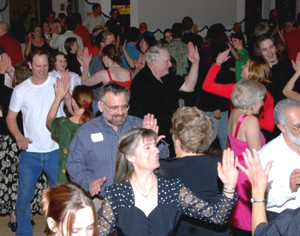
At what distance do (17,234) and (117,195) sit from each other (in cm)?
220

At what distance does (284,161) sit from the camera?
3299 mm

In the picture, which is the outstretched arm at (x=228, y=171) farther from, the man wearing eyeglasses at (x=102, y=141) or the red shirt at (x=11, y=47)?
the red shirt at (x=11, y=47)

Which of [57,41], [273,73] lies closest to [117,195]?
[273,73]

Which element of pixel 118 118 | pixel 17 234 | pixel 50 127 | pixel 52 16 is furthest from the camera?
pixel 52 16

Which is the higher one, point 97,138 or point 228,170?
point 228,170

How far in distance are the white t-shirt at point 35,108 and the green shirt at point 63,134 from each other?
0.95 ft

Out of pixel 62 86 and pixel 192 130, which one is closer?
pixel 192 130

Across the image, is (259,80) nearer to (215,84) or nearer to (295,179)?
(215,84)

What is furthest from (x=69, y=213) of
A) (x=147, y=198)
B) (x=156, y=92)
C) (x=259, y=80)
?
(x=259, y=80)

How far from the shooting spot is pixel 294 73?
17.5 feet

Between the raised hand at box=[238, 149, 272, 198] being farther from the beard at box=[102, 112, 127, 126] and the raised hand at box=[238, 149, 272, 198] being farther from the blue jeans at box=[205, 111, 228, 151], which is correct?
the blue jeans at box=[205, 111, 228, 151]

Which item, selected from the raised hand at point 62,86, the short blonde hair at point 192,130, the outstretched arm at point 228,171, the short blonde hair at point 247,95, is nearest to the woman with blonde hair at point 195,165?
the short blonde hair at point 192,130

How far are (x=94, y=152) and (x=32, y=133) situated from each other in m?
1.10

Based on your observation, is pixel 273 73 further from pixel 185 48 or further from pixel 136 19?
pixel 136 19
